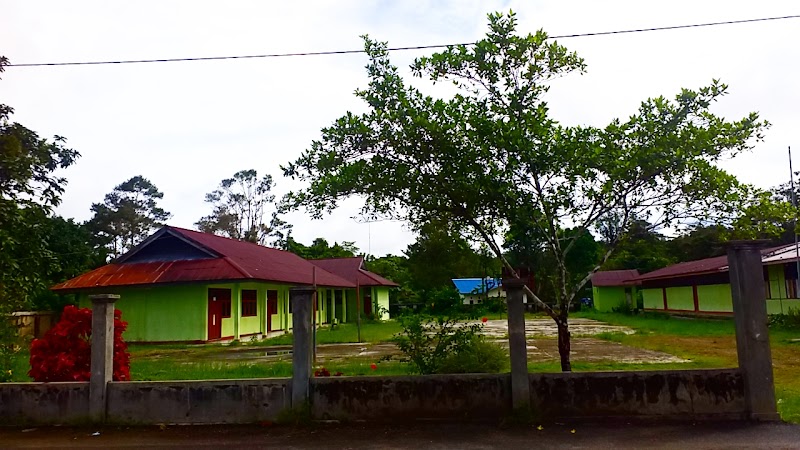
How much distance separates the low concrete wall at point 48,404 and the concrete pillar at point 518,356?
224 inches

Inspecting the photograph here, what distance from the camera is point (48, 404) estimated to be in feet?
26.1

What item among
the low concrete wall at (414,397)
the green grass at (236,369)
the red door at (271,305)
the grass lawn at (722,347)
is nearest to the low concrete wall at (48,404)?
the low concrete wall at (414,397)

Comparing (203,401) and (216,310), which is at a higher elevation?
(216,310)

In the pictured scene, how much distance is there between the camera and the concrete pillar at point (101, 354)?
7.90 metres

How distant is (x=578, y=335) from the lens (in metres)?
22.0

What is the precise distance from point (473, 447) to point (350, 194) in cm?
394

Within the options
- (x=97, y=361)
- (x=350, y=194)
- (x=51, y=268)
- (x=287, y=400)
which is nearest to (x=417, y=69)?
(x=350, y=194)

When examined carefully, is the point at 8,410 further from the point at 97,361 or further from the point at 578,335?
the point at 578,335

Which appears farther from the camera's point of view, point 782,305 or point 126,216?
point 126,216

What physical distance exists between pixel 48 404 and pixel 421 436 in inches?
200

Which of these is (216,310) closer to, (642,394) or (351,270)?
(642,394)

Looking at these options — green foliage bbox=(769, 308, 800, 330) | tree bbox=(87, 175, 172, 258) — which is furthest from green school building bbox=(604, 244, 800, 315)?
tree bbox=(87, 175, 172, 258)

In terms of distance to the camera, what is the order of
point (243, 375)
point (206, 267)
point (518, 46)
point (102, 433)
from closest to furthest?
point (102, 433) < point (518, 46) < point (243, 375) < point (206, 267)

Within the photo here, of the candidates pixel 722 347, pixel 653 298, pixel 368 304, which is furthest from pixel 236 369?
pixel 653 298
